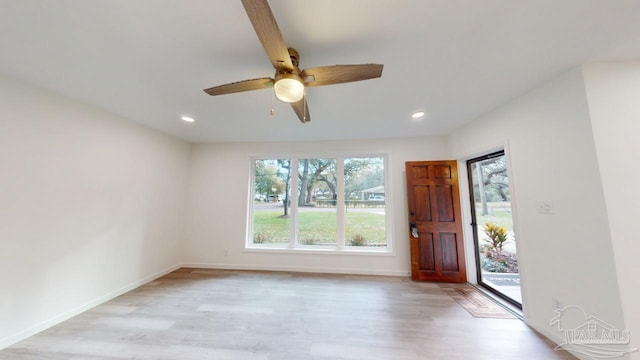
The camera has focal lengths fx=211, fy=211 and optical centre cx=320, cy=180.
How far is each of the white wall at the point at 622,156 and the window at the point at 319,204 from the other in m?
2.46

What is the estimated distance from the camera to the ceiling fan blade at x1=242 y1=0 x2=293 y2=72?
Result: 0.92 meters

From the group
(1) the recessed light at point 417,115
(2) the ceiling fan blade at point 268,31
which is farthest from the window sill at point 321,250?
(2) the ceiling fan blade at point 268,31

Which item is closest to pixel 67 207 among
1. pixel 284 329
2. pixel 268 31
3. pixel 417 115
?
pixel 284 329

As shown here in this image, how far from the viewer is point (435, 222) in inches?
134

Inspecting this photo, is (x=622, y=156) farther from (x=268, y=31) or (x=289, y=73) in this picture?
(x=268, y=31)

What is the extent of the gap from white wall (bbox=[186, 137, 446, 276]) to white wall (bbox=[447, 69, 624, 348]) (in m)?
1.53

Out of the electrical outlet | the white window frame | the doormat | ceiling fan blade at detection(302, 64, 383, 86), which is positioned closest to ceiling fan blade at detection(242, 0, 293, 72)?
ceiling fan blade at detection(302, 64, 383, 86)

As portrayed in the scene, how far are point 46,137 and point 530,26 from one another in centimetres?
429

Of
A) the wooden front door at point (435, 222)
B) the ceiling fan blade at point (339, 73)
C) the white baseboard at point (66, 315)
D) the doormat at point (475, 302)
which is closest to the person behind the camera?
the ceiling fan blade at point (339, 73)

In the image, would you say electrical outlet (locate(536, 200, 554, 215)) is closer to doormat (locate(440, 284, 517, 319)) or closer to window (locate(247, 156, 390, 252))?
doormat (locate(440, 284, 517, 319))

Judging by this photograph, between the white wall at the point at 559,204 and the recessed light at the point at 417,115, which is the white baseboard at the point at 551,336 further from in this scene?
the recessed light at the point at 417,115

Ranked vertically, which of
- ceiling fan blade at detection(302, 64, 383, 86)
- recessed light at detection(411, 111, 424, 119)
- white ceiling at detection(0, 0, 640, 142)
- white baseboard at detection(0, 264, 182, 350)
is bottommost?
white baseboard at detection(0, 264, 182, 350)

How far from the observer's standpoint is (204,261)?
156 inches

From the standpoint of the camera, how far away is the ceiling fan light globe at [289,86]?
1.38 meters
